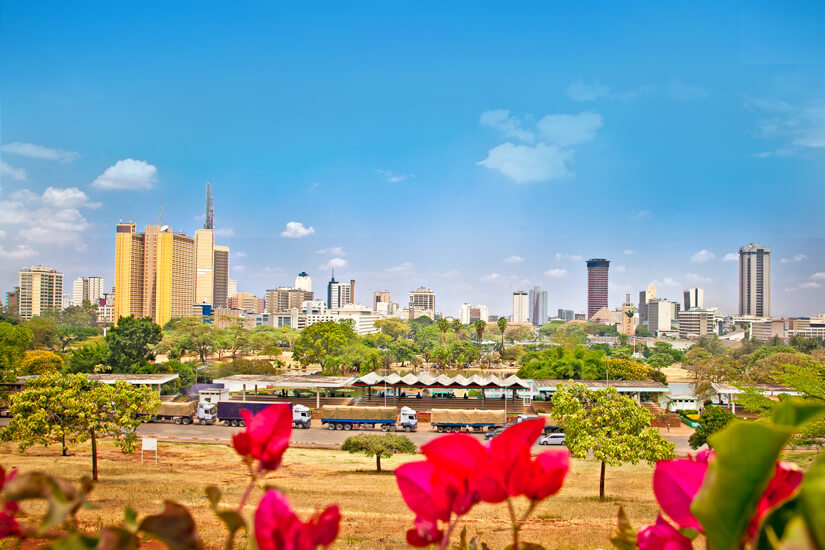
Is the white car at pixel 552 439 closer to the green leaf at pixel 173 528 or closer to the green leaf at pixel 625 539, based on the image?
the green leaf at pixel 625 539

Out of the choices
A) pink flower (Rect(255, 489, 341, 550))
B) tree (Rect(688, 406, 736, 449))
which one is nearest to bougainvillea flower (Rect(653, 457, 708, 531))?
pink flower (Rect(255, 489, 341, 550))

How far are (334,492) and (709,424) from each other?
56.1 feet

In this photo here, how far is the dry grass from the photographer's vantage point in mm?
10508

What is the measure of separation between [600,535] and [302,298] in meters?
174

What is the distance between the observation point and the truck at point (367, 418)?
28.3 m

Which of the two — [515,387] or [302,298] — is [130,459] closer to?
[515,387]

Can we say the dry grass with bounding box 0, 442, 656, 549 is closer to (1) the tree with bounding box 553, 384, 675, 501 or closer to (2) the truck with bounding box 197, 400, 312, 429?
(1) the tree with bounding box 553, 384, 675, 501

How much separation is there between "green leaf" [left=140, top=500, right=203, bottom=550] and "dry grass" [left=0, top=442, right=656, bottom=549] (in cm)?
788

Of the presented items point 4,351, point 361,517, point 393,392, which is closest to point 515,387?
point 393,392

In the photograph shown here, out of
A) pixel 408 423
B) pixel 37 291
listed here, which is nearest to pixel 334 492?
pixel 408 423

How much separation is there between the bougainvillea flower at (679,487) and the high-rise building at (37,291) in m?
148

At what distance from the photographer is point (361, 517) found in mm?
11945

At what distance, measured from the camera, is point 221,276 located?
156750 millimetres

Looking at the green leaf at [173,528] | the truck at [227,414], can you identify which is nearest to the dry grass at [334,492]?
the truck at [227,414]
